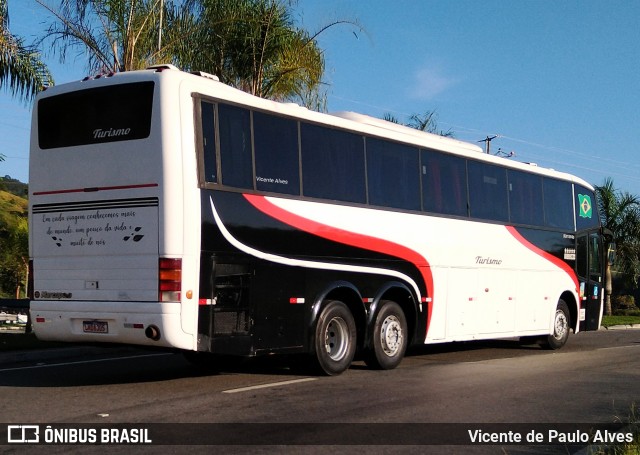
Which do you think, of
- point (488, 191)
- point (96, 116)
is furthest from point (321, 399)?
point (488, 191)

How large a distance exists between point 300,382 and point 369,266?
230 cm

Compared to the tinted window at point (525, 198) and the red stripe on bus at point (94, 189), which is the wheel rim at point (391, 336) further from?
the red stripe on bus at point (94, 189)

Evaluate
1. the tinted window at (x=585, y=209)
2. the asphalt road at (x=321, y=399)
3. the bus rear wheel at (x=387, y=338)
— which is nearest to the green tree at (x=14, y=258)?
the tinted window at (x=585, y=209)

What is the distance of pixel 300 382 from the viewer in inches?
441

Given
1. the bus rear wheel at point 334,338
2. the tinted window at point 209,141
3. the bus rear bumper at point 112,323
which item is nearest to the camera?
the bus rear bumper at point 112,323

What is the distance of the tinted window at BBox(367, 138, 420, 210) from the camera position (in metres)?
13.1

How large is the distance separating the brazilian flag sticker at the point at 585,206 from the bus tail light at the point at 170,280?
12.2 metres

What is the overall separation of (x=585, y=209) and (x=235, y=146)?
11.5 meters

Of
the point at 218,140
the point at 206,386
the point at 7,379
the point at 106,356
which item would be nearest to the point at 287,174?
the point at 218,140

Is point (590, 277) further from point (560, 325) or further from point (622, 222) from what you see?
point (622, 222)

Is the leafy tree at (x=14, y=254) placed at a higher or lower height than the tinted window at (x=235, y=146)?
higher

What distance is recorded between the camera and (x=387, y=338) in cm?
1309

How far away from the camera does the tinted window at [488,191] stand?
15.5 meters

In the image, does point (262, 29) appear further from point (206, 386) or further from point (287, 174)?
point (206, 386)
